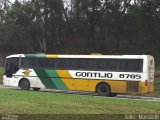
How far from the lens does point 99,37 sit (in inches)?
2635

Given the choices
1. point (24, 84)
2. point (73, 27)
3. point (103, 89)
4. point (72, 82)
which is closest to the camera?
point (103, 89)

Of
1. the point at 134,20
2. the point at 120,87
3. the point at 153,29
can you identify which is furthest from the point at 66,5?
the point at 120,87

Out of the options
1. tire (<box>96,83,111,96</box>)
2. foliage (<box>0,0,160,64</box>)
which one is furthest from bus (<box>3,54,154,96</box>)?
foliage (<box>0,0,160,64</box>)

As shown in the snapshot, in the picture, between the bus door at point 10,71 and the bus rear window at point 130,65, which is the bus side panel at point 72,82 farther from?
the bus door at point 10,71

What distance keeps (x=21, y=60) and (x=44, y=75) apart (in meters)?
2.56

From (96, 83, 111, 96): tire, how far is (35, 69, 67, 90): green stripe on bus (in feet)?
8.64

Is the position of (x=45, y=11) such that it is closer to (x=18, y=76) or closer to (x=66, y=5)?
(x=66, y=5)

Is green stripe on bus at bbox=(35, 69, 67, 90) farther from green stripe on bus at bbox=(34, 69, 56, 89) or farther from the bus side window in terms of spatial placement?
the bus side window

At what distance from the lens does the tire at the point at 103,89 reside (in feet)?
102

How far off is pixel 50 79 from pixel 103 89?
4.27 meters

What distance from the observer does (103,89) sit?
31203 millimetres

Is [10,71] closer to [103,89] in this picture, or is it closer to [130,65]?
[103,89]

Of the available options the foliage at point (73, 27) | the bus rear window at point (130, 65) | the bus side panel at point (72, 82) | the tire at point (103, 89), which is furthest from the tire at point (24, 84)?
the foliage at point (73, 27)

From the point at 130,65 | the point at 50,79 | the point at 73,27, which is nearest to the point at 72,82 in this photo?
the point at 50,79
